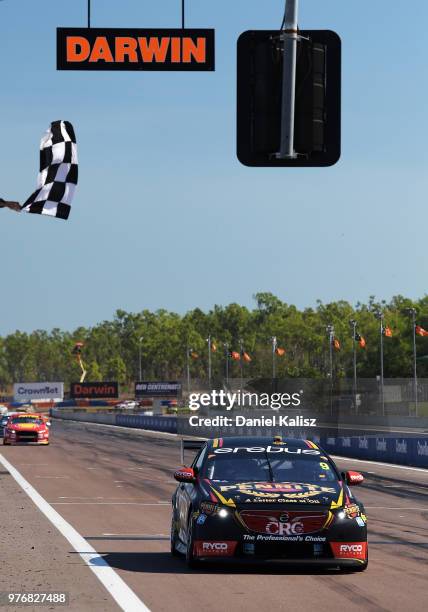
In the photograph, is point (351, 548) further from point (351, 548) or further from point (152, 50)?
point (152, 50)

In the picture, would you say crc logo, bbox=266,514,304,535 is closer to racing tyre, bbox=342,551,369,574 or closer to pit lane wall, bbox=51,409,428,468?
racing tyre, bbox=342,551,369,574

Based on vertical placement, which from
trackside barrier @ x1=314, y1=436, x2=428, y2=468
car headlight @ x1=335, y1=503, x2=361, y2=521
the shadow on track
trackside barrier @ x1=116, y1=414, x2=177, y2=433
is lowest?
trackside barrier @ x1=116, y1=414, x2=177, y2=433

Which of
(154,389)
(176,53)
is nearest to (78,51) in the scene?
(176,53)

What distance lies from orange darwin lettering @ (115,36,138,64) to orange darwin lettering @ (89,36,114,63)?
0.07 meters

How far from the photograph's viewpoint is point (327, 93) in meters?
10.3

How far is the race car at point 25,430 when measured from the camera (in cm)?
5069

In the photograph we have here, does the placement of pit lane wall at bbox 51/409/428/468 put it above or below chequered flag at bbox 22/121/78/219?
below

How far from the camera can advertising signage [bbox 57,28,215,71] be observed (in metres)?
10.1

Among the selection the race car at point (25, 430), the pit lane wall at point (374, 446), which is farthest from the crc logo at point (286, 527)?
the race car at point (25, 430)

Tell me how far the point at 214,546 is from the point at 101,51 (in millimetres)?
4729

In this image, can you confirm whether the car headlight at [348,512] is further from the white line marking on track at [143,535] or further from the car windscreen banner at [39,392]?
the car windscreen banner at [39,392]

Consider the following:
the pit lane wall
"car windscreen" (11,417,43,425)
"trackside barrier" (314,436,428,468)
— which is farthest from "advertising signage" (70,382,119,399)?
"trackside barrier" (314,436,428,468)
